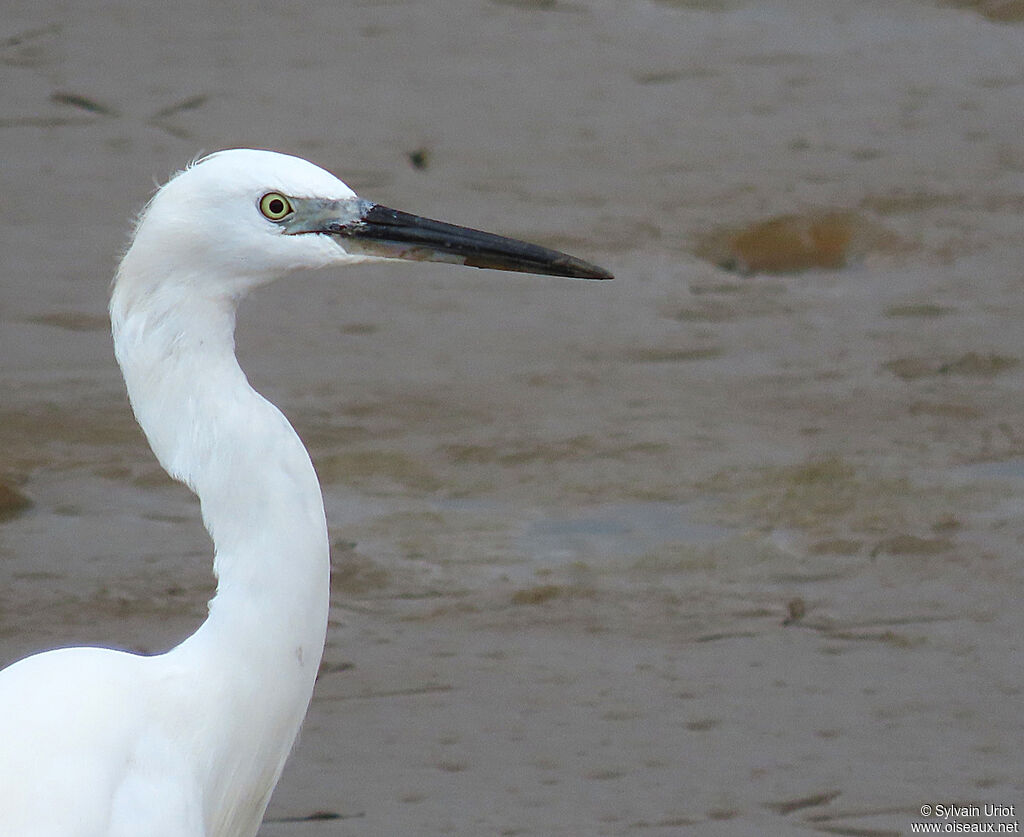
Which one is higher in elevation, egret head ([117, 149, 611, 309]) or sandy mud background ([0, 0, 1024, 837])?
egret head ([117, 149, 611, 309])

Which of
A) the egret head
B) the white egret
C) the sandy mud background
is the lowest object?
the sandy mud background

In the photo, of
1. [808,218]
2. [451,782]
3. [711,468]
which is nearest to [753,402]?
[711,468]

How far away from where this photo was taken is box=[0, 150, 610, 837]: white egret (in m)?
2.48

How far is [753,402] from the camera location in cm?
513

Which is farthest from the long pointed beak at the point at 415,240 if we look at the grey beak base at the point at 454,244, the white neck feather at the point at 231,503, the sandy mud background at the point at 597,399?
the sandy mud background at the point at 597,399

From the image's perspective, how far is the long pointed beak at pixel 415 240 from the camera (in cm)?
263

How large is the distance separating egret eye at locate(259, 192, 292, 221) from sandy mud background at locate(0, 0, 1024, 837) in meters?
1.30

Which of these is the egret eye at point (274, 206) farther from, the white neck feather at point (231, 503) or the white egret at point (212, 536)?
the white neck feather at point (231, 503)

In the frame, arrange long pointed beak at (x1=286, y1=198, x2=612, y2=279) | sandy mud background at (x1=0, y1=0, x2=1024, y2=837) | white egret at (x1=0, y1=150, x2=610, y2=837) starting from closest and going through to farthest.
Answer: white egret at (x1=0, y1=150, x2=610, y2=837) < long pointed beak at (x1=286, y1=198, x2=612, y2=279) < sandy mud background at (x1=0, y1=0, x2=1024, y2=837)

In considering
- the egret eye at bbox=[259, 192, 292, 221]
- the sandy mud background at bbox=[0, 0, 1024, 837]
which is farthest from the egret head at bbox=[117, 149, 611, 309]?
the sandy mud background at bbox=[0, 0, 1024, 837]

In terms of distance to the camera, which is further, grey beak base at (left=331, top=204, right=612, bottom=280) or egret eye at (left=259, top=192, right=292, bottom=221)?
grey beak base at (left=331, top=204, right=612, bottom=280)

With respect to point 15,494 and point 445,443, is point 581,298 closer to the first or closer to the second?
point 445,443

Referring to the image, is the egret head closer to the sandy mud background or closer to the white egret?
the white egret

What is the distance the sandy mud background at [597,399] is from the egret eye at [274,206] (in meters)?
1.30
